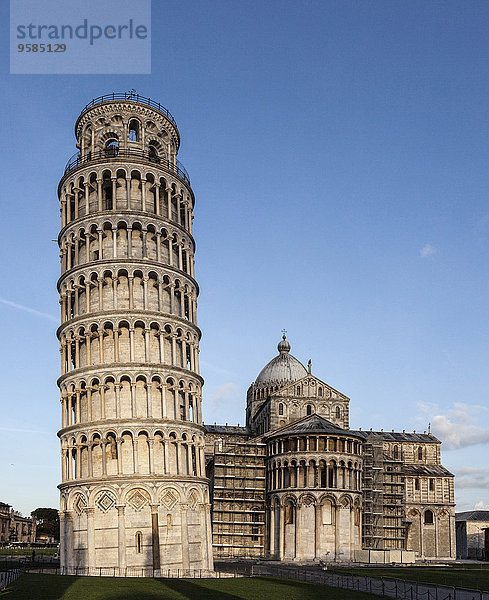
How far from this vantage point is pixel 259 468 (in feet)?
299

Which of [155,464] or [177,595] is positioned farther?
[155,464]

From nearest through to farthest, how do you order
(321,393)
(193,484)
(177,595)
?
1. (177,595)
2. (193,484)
3. (321,393)

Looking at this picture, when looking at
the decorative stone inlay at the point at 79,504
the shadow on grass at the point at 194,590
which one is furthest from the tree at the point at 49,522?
the shadow on grass at the point at 194,590

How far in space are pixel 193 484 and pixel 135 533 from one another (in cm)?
618

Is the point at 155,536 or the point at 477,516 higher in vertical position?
the point at 155,536

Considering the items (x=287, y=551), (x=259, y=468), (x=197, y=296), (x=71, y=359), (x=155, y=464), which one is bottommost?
(x=287, y=551)

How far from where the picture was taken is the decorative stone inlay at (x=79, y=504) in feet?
175

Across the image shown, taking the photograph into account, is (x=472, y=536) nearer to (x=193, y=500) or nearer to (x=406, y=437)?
(x=406, y=437)

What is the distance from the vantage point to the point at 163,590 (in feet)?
127

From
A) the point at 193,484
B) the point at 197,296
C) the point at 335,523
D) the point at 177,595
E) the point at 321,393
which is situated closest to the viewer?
the point at 177,595

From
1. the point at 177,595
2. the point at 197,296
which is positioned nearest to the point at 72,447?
the point at 197,296

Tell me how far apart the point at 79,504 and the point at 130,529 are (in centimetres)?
492

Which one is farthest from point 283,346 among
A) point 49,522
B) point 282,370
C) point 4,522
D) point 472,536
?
point 4,522

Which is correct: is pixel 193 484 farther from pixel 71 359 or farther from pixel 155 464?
pixel 71 359
